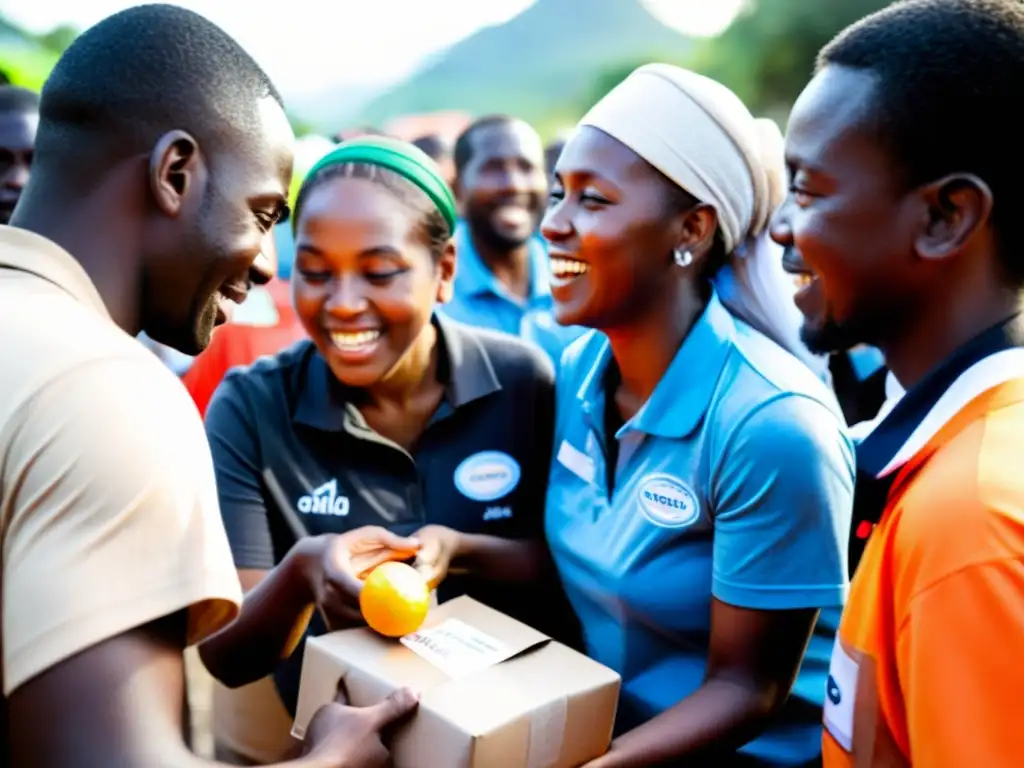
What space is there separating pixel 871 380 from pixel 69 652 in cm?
305

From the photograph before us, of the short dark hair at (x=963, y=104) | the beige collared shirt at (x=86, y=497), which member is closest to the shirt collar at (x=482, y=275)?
the short dark hair at (x=963, y=104)

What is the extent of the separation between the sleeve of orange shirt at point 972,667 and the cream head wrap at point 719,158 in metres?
1.26

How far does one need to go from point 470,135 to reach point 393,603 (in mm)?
4117

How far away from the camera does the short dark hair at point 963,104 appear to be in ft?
4.33

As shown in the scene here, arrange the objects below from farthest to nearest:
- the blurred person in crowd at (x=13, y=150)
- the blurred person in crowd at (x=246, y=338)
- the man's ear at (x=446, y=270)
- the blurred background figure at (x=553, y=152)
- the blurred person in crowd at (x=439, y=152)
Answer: the blurred background figure at (x=553, y=152), the blurred person in crowd at (x=439, y=152), the blurred person in crowd at (x=246, y=338), the blurred person in crowd at (x=13, y=150), the man's ear at (x=446, y=270)

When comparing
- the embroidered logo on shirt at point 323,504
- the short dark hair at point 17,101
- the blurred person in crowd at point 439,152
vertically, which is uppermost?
the short dark hair at point 17,101

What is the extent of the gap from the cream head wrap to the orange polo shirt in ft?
3.18

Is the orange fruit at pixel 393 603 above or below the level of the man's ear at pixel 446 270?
below

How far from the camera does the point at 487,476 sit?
2.32 meters

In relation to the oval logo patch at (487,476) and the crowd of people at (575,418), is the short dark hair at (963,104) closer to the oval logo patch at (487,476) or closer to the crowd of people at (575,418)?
the crowd of people at (575,418)

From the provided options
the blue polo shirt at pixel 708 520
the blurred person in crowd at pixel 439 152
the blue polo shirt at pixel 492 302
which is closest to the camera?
the blue polo shirt at pixel 708 520

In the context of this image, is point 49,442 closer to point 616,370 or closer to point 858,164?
point 858,164

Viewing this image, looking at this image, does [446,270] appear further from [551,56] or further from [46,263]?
[551,56]

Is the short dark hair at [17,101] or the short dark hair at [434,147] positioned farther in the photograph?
the short dark hair at [434,147]
